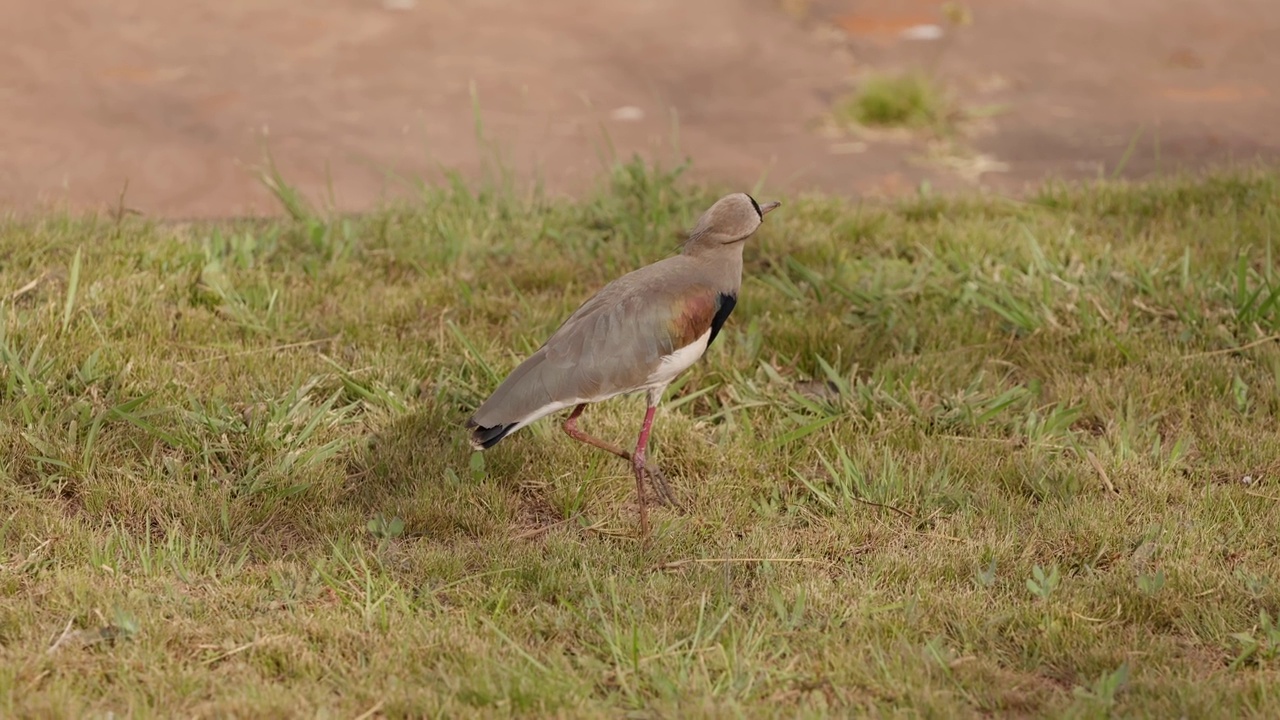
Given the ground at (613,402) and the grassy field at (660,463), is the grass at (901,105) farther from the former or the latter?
the grassy field at (660,463)

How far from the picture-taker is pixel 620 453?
4.02m

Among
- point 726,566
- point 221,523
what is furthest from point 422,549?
point 726,566

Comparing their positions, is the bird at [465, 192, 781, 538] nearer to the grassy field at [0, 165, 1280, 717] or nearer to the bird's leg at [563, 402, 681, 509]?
the bird's leg at [563, 402, 681, 509]

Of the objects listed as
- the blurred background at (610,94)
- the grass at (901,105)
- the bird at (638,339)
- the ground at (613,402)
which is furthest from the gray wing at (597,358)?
the grass at (901,105)

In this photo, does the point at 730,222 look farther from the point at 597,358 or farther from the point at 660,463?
the point at 660,463

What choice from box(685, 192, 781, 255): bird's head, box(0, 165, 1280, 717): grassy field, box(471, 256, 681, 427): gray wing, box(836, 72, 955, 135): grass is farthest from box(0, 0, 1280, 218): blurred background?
box(471, 256, 681, 427): gray wing

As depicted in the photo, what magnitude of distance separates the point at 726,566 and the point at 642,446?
0.43 meters

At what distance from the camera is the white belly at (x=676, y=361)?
3.81m

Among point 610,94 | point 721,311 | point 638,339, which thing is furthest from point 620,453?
point 610,94

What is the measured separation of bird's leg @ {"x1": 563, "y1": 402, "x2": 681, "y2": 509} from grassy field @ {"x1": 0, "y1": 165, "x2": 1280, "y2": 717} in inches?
3.2

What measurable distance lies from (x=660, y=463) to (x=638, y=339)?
2.01ft

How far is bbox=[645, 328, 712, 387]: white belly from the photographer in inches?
150

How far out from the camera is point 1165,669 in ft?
Answer: 10.5

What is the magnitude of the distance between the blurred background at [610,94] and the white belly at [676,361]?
2.26 m
